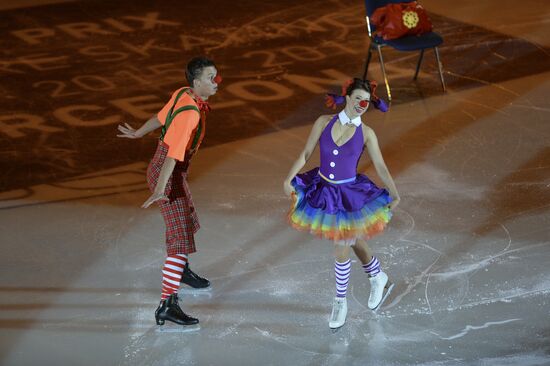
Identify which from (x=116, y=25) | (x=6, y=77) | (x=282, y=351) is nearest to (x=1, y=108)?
(x=6, y=77)

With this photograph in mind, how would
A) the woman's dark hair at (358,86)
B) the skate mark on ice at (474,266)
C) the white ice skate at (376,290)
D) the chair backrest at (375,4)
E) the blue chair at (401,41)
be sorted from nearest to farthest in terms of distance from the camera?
1. the woman's dark hair at (358,86)
2. the white ice skate at (376,290)
3. the skate mark on ice at (474,266)
4. the blue chair at (401,41)
5. the chair backrest at (375,4)

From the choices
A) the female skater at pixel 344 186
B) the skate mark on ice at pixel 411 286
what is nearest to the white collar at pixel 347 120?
the female skater at pixel 344 186

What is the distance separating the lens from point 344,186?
16.7 ft

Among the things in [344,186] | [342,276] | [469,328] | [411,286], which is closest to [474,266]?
[411,286]

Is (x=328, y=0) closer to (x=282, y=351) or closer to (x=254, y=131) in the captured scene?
(x=254, y=131)

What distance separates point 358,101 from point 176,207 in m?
1.13

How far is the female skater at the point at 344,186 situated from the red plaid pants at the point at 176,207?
22.4 inches

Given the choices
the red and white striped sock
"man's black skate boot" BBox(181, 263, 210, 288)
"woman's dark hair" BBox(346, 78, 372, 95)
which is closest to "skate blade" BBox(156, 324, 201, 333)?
the red and white striped sock

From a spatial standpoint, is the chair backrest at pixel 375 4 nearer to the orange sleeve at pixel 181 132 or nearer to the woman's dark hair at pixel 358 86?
the woman's dark hair at pixel 358 86

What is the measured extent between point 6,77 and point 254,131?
287 centimetres

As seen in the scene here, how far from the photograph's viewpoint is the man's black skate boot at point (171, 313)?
17.1 feet

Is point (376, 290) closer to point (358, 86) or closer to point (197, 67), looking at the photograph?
point (358, 86)

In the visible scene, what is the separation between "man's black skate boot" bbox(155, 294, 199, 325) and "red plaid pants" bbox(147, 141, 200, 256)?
0.26m

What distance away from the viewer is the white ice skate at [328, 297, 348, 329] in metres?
5.25
